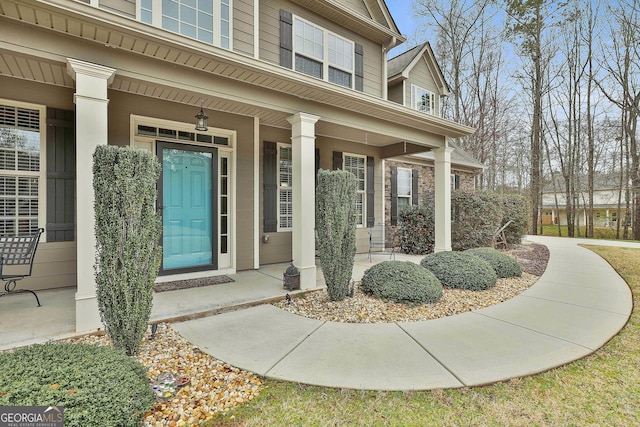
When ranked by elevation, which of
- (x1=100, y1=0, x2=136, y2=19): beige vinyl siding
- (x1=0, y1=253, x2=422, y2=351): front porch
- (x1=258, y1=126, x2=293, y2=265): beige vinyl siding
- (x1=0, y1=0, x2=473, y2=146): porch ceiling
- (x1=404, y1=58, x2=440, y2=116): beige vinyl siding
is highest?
(x1=404, y1=58, x2=440, y2=116): beige vinyl siding

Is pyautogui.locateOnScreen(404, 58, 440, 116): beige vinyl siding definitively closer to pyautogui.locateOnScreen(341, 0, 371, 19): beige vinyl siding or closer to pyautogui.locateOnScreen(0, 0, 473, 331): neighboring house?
pyautogui.locateOnScreen(0, 0, 473, 331): neighboring house

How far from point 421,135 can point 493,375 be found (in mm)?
5200

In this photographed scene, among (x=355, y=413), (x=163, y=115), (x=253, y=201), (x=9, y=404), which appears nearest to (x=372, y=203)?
(x=253, y=201)

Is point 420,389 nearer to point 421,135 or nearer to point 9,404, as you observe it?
point 9,404

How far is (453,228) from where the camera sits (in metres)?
8.32

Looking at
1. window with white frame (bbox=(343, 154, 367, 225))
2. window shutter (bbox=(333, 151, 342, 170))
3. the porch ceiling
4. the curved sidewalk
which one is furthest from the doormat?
window with white frame (bbox=(343, 154, 367, 225))

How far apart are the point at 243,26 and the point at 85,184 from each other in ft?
12.7

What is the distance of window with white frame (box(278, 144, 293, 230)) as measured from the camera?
247 inches

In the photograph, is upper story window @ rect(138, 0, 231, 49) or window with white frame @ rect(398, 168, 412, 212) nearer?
upper story window @ rect(138, 0, 231, 49)

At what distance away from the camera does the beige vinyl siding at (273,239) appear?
595 centimetres

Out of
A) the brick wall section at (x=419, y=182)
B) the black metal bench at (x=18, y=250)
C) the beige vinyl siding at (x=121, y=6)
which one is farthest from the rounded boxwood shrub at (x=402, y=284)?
the beige vinyl siding at (x=121, y=6)

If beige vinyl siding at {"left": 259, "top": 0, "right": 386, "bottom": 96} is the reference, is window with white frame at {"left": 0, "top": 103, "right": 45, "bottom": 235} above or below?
below

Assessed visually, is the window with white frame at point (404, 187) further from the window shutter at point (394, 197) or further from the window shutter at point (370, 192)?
the window shutter at point (370, 192)

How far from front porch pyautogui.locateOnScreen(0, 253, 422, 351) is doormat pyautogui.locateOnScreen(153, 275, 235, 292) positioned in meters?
0.16
